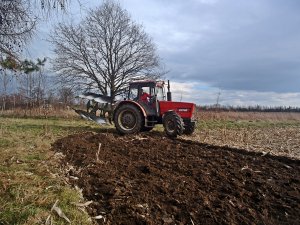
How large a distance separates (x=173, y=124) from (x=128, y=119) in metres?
1.90

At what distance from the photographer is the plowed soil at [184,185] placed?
16.4 feet

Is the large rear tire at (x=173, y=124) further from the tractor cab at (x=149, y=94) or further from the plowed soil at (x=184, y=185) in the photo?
the plowed soil at (x=184, y=185)

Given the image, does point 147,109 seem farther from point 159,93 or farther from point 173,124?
point 173,124

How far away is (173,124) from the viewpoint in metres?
12.5

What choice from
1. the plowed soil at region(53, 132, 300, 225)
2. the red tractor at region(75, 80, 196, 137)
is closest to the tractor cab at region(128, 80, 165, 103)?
the red tractor at region(75, 80, 196, 137)

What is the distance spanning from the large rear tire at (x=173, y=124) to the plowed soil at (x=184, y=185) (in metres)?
2.86

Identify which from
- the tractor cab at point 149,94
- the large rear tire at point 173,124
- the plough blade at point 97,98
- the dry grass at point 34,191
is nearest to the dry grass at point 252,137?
the large rear tire at point 173,124

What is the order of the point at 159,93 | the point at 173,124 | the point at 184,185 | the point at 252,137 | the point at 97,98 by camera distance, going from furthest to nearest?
the point at 97,98 < the point at 252,137 < the point at 159,93 < the point at 173,124 < the point at 184,185

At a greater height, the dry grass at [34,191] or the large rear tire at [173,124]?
the large rear tire at [173,124]

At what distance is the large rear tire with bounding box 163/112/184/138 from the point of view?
12367 millimetres

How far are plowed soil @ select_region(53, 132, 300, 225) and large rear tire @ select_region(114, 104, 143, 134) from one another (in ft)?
12.3

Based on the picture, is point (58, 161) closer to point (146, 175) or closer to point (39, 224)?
point (146, 175)

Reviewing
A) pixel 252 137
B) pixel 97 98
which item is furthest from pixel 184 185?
pixel 97 98

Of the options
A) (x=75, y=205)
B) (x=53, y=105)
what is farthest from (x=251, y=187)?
(x=53, y=105)
